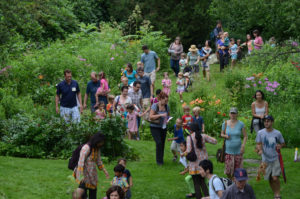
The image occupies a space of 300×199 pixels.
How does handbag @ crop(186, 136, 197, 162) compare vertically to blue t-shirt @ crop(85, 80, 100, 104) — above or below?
below

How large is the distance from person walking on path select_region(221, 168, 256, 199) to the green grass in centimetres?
346

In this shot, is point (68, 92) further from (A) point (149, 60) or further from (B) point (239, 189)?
(B) point (239, 189)

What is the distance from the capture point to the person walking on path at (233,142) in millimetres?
11156

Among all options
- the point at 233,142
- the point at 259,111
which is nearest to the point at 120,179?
the point at 233,142

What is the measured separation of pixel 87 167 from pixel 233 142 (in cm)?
334

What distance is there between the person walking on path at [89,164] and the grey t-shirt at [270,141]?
10.7 ft

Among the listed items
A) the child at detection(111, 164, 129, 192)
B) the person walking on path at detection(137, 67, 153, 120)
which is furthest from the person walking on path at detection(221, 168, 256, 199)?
the person walking on path at detection(137, 67, 153, 120)

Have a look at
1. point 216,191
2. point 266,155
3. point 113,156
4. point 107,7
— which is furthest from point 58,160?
point 107,7

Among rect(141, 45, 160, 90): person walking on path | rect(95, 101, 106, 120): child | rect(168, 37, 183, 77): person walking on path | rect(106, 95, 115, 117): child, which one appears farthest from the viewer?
rect(168, 37, 183, 77): person walking on path

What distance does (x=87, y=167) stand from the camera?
9.27 metres

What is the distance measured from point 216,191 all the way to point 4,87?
13350 mm

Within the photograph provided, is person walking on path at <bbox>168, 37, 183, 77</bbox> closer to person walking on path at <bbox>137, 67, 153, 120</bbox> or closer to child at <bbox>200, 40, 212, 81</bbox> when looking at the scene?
child at <bbox>200, 40, 212, 81</bbox>

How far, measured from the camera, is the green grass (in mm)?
11133

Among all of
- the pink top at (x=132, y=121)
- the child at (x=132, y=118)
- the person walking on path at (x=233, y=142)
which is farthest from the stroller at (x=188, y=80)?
the person walking on path at (x=233, y=142)
